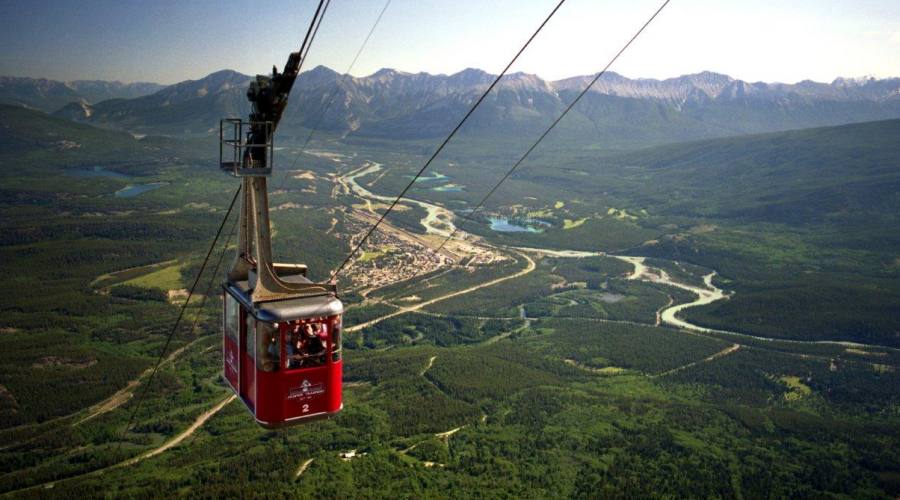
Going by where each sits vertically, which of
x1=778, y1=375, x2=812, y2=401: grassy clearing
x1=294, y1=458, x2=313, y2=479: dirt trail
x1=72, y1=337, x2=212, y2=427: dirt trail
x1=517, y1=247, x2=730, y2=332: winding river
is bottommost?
x1=72, y1=337, x2=212, y2=427: dirt trail

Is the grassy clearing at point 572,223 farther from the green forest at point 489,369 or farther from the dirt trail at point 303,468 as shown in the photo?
the dirt trail at point 303,468

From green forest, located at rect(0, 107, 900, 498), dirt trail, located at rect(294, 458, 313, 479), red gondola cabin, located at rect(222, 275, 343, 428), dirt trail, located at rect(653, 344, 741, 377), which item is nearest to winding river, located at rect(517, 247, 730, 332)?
green forest, located at rect(0, 107, 900, 498)

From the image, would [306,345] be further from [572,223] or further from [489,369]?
[572,223]

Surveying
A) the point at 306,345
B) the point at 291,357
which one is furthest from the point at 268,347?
the point at 306,345

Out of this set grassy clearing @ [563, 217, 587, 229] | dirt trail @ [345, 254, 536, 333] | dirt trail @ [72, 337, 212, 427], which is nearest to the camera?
dirt trail @ [72, 337, 212, 427]

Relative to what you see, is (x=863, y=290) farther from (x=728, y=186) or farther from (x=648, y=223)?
(x=728, y=186)

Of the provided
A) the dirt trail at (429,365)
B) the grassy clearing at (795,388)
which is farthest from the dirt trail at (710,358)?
the dirt trail at (429,365)

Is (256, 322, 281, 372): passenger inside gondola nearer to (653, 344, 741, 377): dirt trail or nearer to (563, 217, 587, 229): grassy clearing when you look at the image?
(653, 344, 741, 377): dirt trail

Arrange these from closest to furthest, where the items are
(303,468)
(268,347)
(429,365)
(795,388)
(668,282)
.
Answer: (268,347) → (303,468) → (429,365) → (795,388) → (668,282)

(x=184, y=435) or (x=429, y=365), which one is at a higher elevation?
(x=429, y=365)
